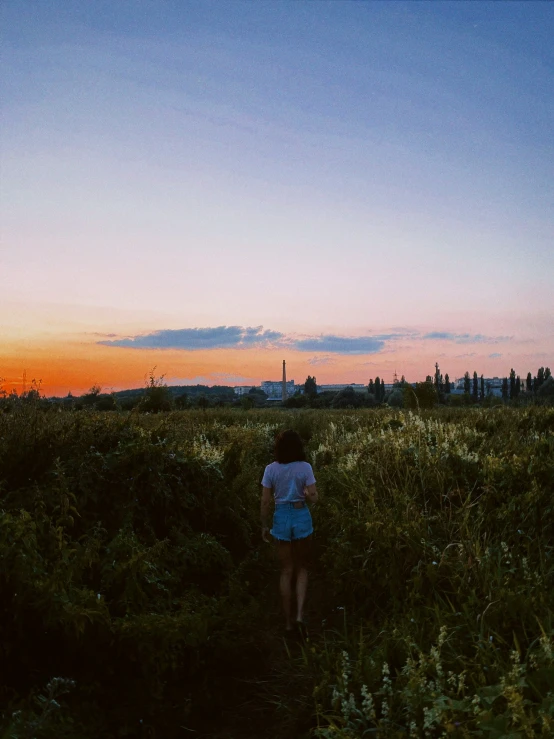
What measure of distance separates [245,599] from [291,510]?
1.15 metres

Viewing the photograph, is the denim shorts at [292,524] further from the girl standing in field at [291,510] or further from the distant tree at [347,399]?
the distant tree at [347,399]

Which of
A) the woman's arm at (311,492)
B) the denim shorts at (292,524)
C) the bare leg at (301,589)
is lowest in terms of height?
the bare leg at (301,589)

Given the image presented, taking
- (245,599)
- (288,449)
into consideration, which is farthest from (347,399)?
(288,449)

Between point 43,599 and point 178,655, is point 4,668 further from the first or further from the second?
point 178,655

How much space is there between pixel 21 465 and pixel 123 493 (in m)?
1.18

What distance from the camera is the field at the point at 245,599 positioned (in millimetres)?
4102

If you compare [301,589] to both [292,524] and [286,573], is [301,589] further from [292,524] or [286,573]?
[292,524]

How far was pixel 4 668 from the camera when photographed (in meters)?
4.56

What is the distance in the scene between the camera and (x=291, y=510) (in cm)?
657

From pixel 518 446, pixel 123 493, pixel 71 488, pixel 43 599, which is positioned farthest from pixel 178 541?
pixel 518 446

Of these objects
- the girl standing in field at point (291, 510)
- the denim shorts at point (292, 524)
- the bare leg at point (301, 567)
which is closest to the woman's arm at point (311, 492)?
the girl standing in field at point (291, 510)

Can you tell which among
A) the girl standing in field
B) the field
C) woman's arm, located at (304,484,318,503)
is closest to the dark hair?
the girl standing in field

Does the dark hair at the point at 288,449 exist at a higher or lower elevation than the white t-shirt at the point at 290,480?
higher

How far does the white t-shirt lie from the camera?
6.52 m
